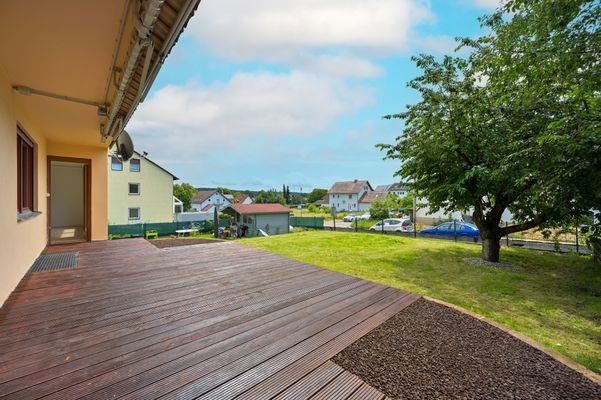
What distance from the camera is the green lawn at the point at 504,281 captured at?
9.64ft

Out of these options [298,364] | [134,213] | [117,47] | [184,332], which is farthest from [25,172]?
[134,213]

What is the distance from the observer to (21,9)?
1.85 m

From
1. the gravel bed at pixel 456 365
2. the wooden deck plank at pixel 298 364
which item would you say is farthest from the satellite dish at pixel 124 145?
the gravel bed at pixel 456 365

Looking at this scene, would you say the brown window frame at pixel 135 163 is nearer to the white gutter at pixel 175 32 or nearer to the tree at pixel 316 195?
the white gutter at pixel 175 32

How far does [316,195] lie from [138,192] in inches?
1959

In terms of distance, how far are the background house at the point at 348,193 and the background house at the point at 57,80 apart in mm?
45288

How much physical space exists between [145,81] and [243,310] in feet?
8.04

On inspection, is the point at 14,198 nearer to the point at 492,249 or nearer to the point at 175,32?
the point at 175,32

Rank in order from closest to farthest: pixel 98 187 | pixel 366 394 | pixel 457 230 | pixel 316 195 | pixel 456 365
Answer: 1. pixel 366 394
2. pixel 456 365
3. pixel 98 187
4. pixel 457 230
5. pixel 316 195

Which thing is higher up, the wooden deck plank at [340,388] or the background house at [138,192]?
the background house at [138,192]

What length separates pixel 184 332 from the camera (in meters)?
2.20

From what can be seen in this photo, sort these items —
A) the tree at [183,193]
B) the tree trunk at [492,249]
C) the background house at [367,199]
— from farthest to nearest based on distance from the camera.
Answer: the background house at [367,199] < the tree at [183,193] < the tree trunk at [492,249]

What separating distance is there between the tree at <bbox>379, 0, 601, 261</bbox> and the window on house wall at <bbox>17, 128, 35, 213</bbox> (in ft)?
24.2

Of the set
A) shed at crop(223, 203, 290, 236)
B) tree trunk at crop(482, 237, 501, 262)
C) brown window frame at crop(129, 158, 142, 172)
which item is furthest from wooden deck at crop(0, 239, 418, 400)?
brown window frame at crop(129, 158, 142, 172)
